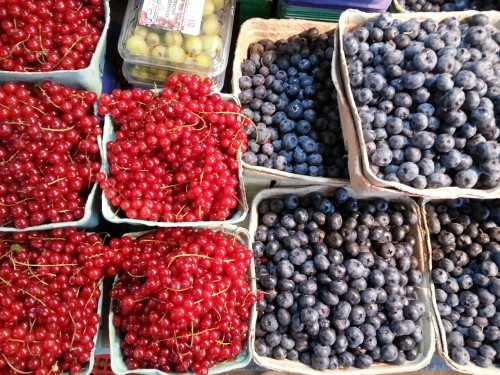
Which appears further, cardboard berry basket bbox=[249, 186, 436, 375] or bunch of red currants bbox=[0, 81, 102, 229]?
cardboard berry basket bbox=[249, 186, 436, 375]

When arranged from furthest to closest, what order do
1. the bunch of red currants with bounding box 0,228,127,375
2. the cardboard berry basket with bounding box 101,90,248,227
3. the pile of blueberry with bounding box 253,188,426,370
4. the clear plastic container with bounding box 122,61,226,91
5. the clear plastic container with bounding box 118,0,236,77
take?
the clear plastic container with bounding box 122,61,226,91 < the clear plastic container with bounding box 118,0,236,77 < the pile of blueberry with bounding box 253,188,426,370 < the cardboard berry basket with bounding box 101,90,248,227 < the bunch of red currants with bounding box 0,228,127,375

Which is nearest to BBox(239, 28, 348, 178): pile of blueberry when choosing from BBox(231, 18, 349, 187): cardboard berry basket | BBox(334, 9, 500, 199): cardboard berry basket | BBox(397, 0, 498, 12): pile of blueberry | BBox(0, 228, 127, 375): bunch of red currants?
BBox(231, 18, 349, 187): cardboard berry basket

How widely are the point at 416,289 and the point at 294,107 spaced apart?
85 cm

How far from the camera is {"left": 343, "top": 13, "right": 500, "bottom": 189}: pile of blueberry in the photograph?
4.55 ft

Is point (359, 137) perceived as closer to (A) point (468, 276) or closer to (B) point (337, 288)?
(B) point (337, 288)

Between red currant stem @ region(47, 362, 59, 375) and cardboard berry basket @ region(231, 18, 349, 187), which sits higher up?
cardboard berry basket @ region(231, 18, 349, 187)

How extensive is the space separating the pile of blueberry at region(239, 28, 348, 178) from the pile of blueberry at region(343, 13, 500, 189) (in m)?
0.23

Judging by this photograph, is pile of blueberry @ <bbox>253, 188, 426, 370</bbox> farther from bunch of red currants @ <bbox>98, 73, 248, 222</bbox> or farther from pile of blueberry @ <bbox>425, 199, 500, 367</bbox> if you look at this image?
bunch of red currants @ <bbox>98, 73, 248, 222</bbox>

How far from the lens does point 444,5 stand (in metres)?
1.98

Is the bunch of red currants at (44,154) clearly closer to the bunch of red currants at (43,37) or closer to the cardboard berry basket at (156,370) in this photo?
the bunch of red currants at (43,37)

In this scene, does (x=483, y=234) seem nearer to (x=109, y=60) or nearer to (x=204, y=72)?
(x=204, y=72)

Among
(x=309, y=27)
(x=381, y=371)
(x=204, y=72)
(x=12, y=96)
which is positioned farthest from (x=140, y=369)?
(x=309, y=27)

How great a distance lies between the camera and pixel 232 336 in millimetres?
1409

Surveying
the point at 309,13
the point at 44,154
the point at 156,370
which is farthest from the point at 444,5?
the point at 156,370
